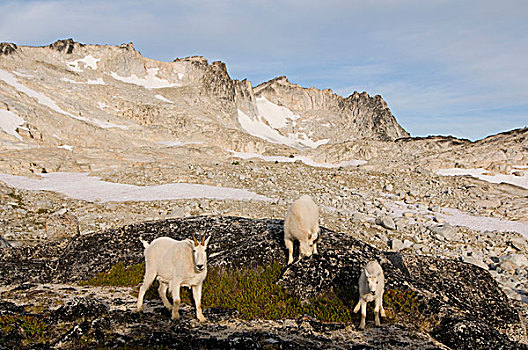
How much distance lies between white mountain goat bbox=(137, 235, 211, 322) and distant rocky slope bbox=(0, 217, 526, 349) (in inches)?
15.8

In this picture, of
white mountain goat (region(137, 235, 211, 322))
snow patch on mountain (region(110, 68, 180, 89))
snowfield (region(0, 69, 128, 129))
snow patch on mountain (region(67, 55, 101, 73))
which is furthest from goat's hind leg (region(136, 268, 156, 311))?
snow patch on mountain (region(110, 68, 180, 89))

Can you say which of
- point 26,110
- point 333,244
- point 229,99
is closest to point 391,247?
point 333,244

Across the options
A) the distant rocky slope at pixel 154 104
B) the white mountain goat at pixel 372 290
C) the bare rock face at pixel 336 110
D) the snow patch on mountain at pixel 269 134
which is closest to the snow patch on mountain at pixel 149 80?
the distant rocky slope at pixel 154 104

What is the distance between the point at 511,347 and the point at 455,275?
17.8 feet

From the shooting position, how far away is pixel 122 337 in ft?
19.9

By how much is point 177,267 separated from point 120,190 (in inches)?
1049

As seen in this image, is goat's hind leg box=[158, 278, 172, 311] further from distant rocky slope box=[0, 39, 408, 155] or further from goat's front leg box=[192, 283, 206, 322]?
distant rocky slope box=[0, 39, 408, 155]

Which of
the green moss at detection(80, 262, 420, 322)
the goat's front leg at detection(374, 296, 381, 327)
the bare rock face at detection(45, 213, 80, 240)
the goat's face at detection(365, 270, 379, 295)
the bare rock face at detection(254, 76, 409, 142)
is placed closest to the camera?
the goat's face at detection(365, 270, 379, 295)

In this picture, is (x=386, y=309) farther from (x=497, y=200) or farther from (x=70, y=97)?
(x=70, y=97)

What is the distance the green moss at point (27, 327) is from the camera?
20.2 ft

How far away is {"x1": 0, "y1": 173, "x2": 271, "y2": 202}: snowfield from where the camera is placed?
1148 inches

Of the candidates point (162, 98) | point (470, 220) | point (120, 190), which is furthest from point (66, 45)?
point (470, 220)

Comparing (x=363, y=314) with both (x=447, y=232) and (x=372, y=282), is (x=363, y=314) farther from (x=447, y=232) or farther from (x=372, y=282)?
(x=447, y=232)

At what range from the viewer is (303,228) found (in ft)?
30.0
